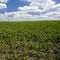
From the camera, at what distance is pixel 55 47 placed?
8.76 m

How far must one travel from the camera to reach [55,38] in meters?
10.3

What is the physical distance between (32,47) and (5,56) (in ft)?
4.94

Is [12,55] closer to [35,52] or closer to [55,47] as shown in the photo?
[35,52]

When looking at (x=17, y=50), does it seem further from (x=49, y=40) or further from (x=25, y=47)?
(x=49, y=40)

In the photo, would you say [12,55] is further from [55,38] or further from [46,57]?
[55,38]

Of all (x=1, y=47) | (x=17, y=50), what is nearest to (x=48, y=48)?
(x=17, y=50)

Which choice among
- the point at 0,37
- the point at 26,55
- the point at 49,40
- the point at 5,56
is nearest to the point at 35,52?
the point at 26,55

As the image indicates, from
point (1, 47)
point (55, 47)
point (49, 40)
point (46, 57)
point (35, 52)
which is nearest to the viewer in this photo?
point (46, 57)

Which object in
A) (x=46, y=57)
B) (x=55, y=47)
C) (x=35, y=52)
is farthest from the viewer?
(x=55, y=47)

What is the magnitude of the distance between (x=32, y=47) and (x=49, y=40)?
72.2 inches

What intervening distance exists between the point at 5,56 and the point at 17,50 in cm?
91

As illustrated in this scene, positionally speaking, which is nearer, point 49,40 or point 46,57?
point 46,57

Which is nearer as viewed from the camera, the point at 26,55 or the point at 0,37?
the point at 26,55

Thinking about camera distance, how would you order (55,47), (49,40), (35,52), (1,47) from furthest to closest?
(49,40), (55,47), (1,47), (35,52)
